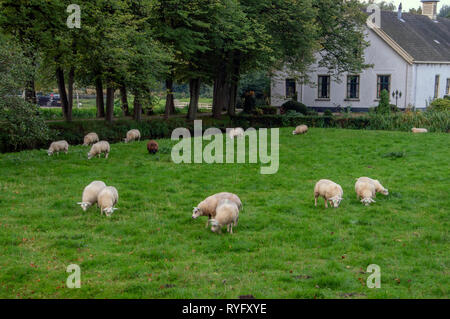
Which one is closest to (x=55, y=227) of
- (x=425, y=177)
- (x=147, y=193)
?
(x=147, y=193)

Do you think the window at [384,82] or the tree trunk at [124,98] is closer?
the tree trunk at [124,98]

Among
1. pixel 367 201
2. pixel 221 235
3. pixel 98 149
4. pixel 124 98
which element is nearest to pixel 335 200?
pixel 367 201

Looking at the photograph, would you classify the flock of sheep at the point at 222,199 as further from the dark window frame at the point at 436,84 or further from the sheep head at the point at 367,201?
the dark window frame at the point at 436,84

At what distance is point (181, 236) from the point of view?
12.5 m

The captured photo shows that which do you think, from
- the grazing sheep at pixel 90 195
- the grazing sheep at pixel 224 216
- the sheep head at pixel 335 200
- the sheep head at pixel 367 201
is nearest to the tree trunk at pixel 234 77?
the sheep head at pixel 367 201

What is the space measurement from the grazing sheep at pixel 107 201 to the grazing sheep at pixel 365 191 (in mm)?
7557

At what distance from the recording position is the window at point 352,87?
54216 millimetres

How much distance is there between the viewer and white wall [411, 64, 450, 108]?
50.8m

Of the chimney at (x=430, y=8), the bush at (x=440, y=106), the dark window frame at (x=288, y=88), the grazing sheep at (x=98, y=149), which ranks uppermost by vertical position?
the chimney at (x=430, y=8)

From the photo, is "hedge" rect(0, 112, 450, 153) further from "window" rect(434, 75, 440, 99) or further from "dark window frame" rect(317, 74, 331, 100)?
"window" rect(434, 75, 440, 99)

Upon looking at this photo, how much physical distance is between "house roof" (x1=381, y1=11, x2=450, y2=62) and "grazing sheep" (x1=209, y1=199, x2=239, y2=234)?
42909 millimetres

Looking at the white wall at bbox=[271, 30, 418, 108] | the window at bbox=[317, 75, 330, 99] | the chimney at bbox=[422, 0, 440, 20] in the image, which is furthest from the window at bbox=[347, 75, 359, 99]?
the chimney at bbox=[422, 0, 440, 20]
